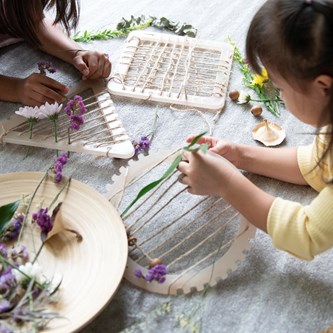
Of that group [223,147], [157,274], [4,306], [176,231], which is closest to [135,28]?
[223,147]

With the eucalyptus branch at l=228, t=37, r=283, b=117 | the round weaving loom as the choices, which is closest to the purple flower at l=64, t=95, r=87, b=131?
the round weaving loom

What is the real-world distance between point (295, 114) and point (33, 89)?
0.56 metres

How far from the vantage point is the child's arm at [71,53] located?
1.16 meters

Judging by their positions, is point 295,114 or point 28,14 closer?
point 295,114

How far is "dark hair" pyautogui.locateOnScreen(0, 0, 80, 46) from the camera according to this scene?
1021 mm

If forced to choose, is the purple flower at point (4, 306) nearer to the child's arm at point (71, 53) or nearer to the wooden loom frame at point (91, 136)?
the wooden loom frame at point (91, 136)

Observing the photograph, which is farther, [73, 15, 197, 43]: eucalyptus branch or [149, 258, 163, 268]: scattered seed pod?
[73, 15, 197, 43]: eucalyptus branch

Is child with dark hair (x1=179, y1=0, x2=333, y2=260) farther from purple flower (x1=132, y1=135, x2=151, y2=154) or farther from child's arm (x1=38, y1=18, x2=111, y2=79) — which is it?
child's arm (x1=38, y1=18, x2=111, y2=79)

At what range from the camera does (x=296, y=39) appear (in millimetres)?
685

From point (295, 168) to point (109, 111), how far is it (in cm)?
42

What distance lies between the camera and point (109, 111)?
43.6 inches

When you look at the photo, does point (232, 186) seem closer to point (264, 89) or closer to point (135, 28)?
point (264, 89)

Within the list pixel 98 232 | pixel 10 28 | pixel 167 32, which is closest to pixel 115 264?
pixel 98 232

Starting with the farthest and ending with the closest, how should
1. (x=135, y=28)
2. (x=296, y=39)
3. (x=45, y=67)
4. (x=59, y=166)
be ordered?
1. (x=135, y=28)
2. (x=45, y=67)
3. (x=59, y=166)
4. (x=296, y=39)
